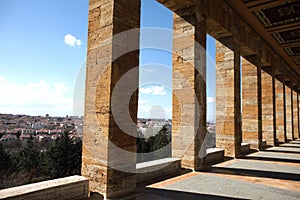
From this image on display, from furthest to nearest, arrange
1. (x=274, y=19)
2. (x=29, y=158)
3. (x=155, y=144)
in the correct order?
(x=155, y=144)
(x=29, y=158)
(x=274, y=19)

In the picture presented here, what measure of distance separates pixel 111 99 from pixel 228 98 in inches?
240

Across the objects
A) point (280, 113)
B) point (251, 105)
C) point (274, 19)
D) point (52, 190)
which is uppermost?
point (274, 19)

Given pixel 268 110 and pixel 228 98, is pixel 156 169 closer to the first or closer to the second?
pixel 228 98

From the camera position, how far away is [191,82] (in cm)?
616

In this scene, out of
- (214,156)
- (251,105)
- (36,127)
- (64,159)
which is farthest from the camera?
(36,127)

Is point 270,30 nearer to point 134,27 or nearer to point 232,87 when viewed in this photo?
point 232,87

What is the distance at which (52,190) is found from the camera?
9.99 feet

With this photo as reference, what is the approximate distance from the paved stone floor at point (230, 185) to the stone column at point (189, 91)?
0.71 m

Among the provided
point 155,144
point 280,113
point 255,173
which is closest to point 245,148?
point 255,173

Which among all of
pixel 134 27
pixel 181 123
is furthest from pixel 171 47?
pixel 134 27

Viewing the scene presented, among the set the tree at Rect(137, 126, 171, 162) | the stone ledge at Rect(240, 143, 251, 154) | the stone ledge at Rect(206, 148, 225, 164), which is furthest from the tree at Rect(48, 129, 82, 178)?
the stone ledge at Rect(206, 148, 225, 164)

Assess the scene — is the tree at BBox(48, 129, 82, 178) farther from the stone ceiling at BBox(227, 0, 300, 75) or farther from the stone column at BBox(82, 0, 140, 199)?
the stone column at BBox(82, 0, 140, 199)

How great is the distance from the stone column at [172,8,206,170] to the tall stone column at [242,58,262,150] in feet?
17.1

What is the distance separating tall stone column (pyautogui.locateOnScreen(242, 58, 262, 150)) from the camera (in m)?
10.4
